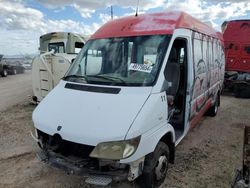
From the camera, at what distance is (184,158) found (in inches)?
206

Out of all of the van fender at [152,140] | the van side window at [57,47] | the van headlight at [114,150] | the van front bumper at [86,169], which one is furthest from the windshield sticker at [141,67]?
the van side window at [57,47]

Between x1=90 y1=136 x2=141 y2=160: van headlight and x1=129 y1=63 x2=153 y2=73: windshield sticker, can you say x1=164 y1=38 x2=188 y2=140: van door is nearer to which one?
x1=129 y1=63 x2=153 y2=73: windshield sticker

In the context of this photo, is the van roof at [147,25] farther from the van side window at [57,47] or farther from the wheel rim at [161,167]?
the van side window at [57,47]

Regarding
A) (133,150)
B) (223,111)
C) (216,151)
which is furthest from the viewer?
(223,111)

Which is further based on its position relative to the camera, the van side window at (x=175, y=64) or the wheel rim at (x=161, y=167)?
the van side window at (x=175, y=64)

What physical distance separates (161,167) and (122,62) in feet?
5.59

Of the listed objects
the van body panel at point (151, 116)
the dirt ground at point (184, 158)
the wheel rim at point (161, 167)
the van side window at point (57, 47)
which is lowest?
the dirt ground at point (184, 158)

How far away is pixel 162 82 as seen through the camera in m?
4.05

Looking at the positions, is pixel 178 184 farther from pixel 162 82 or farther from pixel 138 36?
pixel 138 36

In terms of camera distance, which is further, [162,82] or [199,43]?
[199,43]

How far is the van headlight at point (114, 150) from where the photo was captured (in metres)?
3.28

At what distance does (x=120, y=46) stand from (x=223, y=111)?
594 cm

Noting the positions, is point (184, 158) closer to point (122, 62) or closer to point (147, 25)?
point (122, 62)

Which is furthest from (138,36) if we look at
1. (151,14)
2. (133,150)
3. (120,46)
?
(133,150)
